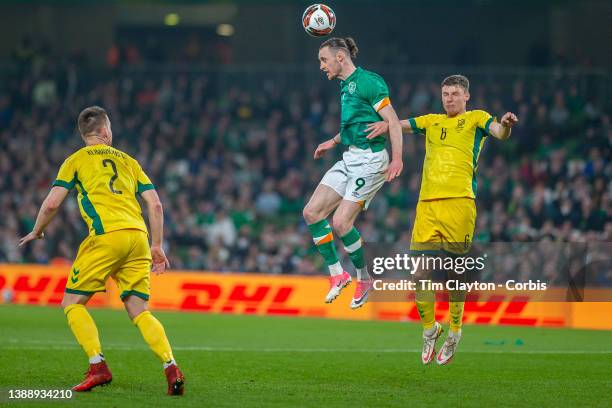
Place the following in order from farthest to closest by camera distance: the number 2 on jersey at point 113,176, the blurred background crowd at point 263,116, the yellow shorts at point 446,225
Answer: the blurred background crowd at point 263,116
the yellow shorts at point 446,225
the number 2 on jersey at point 113,176

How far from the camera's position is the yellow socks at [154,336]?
9609 mm

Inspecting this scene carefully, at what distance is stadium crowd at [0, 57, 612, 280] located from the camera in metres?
22.5

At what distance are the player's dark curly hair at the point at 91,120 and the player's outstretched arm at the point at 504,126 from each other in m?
3.74

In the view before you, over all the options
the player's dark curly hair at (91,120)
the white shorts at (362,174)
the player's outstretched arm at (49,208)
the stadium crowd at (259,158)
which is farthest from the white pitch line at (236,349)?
the stadium crowd at (259,158)

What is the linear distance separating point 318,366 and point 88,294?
3351 millimetres

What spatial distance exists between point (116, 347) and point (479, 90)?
47.1 ft

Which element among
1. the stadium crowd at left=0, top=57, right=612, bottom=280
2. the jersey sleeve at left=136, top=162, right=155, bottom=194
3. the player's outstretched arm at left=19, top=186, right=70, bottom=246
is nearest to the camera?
the player's outstretched arm at left=19, top=186, right=70, bottom=246

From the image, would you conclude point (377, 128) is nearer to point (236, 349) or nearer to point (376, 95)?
point (376, 95)

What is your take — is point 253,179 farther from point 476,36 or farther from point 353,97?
point 353,97

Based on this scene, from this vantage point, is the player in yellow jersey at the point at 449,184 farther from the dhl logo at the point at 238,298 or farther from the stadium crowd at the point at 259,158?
the dhl logo at the point at 238,298

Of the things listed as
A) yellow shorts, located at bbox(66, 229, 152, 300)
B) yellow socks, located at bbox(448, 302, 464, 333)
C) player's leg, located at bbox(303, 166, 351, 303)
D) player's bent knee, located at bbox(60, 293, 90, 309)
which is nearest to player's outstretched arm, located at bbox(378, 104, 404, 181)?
player's leg, located at bbox(303, 166, 351, 303)

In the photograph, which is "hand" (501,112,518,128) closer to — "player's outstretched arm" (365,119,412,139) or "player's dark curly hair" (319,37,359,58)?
"player's outstretched arm" (365,119,412,139)

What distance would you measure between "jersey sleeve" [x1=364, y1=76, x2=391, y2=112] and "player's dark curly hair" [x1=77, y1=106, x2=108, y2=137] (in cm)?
262

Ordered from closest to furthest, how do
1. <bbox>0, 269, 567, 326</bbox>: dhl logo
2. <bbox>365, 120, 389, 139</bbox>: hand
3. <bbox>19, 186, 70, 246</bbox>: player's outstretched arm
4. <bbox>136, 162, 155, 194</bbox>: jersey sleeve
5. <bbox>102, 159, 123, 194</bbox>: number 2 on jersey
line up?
<bbox>19, 186, 70, 246</bbox>: player's outstretched arm < <bbox>102, 159, 123, 194</bbox>: number 2 on jersey < <bbox>136, 162, 155, 194</bbox>: jersey sleeve < <bbox>365, 120, 389, 139</bbox>: hand < <bbox>0, 269, 567, 326</bbox>: dhl logo
